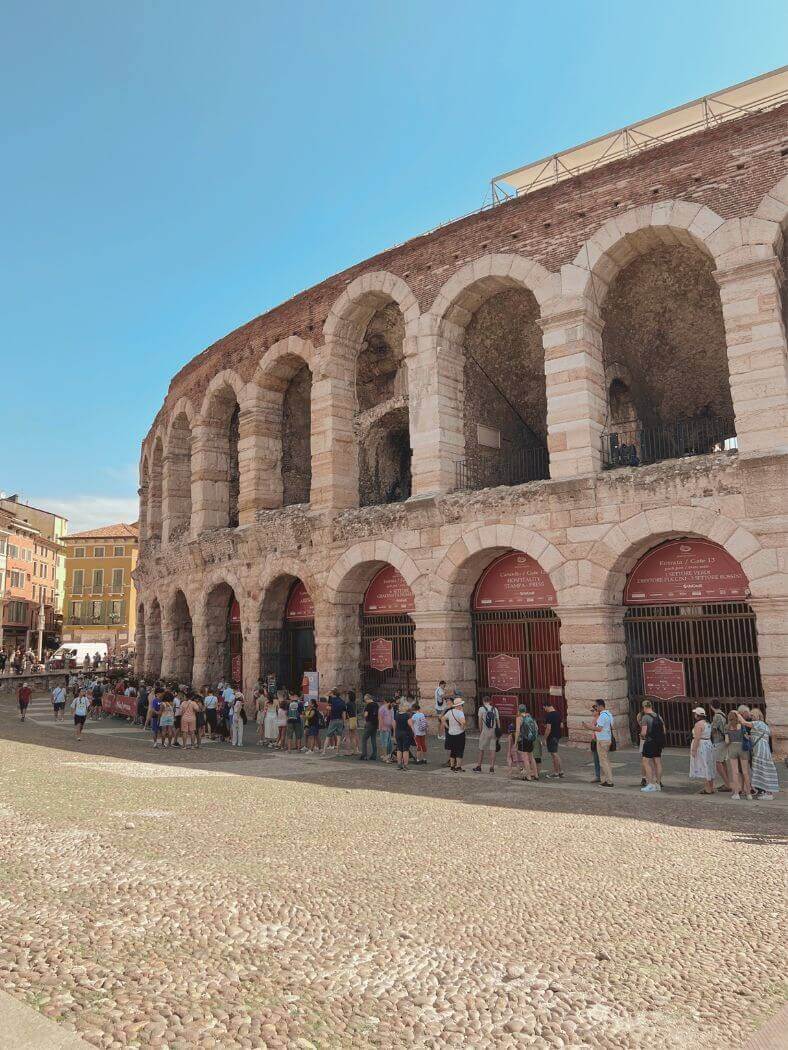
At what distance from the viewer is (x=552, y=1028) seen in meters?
3.72

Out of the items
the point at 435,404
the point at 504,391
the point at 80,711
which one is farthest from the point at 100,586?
the point at 435,404

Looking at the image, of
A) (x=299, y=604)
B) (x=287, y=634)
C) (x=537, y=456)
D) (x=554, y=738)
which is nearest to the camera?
(x=554, y=738)

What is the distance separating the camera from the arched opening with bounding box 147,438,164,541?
1221 inches

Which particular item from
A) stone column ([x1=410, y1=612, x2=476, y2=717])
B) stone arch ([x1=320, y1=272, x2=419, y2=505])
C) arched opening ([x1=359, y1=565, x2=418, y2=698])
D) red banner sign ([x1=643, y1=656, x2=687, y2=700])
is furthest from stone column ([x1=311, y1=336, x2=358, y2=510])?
red banner sign ([x1=643, y1=656, x2=687, y2=700])

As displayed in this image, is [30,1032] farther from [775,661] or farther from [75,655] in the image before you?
[75,655]

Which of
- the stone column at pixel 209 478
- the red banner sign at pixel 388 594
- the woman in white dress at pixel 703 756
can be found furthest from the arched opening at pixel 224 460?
the woman in white dress at pixel 703 756

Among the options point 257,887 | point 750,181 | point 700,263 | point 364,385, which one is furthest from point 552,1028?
point 364,385

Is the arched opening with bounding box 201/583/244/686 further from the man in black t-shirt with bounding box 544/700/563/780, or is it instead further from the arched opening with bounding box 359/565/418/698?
the man in black t-shirt with bounding box 544/700/563/780

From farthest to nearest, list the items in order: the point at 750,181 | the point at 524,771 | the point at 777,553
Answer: the point at 750,181
the point at 777,553
the point at 524,771

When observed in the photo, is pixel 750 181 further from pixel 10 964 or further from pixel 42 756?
pixel 42 756

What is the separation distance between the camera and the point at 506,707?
55.7 ft

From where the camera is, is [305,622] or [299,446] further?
[299,446]

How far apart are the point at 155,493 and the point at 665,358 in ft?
70.1

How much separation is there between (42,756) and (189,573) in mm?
11158
